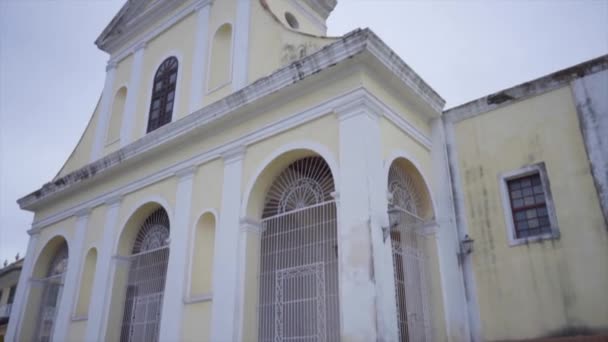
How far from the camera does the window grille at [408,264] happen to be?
26.5 feet

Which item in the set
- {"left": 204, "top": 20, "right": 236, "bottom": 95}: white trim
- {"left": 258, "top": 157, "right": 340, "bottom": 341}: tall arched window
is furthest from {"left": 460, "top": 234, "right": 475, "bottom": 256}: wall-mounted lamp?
{"left": 204, "top": 20, "right": 236, "bottom": 95}: white trim

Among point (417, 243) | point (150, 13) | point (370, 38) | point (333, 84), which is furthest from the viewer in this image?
point (150, 13)

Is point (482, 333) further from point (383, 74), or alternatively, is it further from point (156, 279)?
point (156, 279)

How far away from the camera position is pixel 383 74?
27.3ft

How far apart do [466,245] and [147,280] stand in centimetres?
638

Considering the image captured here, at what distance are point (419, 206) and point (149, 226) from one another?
5.82 metres

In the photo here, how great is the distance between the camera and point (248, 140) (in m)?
9.18

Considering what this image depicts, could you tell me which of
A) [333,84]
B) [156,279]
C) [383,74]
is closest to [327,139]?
[333,84]

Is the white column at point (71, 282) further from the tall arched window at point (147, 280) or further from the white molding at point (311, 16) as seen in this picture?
the white molding at point (311, 16)

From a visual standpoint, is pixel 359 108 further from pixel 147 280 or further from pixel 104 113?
pixel 104 113

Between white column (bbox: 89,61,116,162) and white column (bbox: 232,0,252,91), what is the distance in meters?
4.82

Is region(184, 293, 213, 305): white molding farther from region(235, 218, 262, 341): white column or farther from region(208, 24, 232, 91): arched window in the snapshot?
region(208, 24, 232, 91): arched window

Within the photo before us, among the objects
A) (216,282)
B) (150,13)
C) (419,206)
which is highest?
(150,13)

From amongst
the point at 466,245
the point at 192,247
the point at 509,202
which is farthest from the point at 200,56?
the point at 509,202
